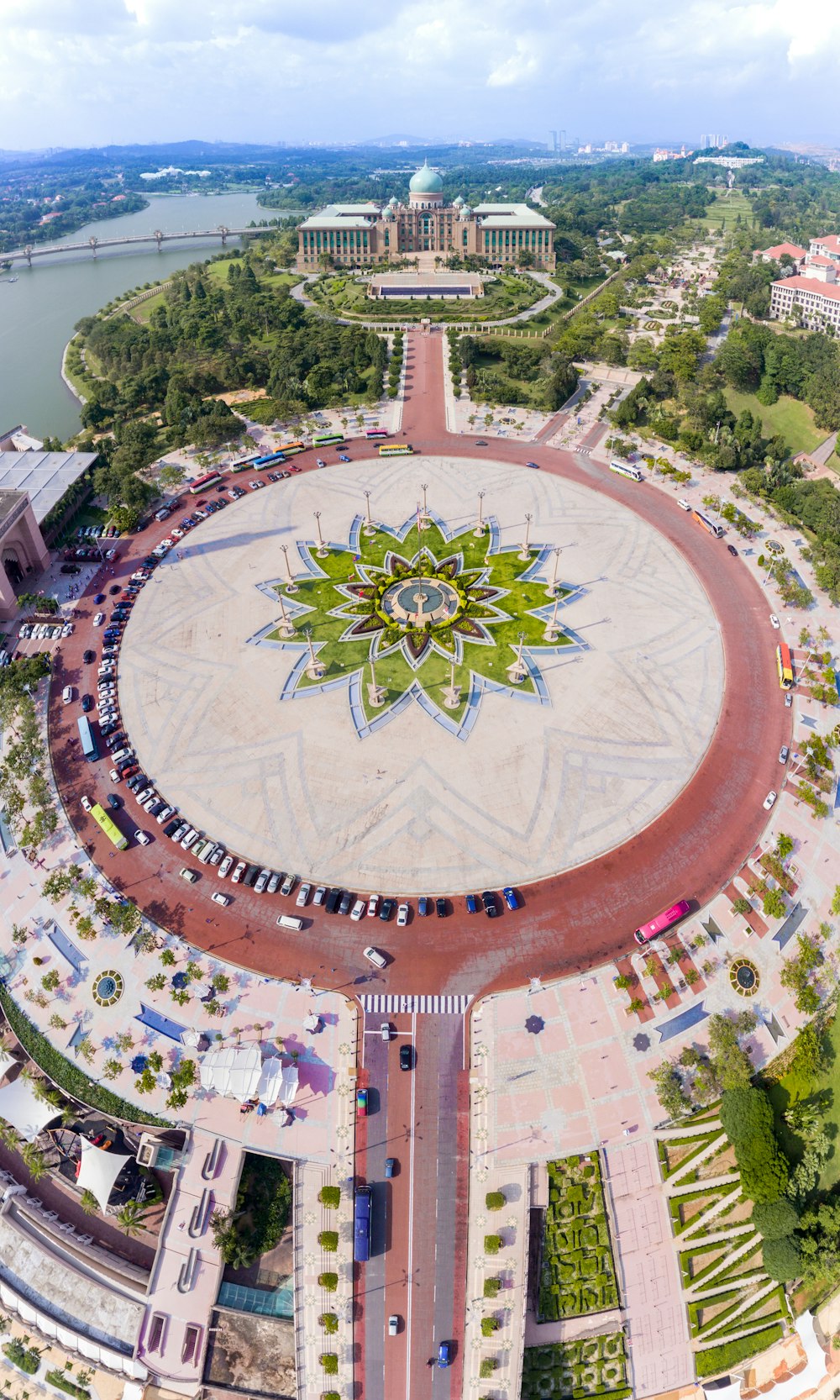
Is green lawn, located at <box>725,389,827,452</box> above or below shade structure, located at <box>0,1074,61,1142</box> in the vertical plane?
above

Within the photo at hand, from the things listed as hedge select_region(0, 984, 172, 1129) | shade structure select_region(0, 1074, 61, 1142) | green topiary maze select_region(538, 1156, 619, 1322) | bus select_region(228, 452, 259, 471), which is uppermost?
bus select_region(228, 452, 259, 471)

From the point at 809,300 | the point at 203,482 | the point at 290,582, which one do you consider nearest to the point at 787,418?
the point at 809,300

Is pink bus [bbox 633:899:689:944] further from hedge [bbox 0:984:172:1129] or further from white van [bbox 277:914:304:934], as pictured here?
hedge [bbox 0:984:172:1129]

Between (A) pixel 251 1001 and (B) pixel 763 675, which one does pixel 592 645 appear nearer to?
(B) pixel 763 675

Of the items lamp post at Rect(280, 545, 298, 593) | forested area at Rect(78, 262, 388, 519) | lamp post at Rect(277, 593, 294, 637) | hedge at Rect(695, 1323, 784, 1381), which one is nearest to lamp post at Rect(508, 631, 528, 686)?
lamp post at Rect(277, 593, 294, 637)

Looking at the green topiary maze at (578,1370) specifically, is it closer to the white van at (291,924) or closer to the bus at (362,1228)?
the bus at (362,1228)

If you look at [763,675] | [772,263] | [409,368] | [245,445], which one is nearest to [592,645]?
[763,675]

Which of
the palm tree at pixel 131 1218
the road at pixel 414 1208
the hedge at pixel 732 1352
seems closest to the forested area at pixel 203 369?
the road at pixel 414 1208
